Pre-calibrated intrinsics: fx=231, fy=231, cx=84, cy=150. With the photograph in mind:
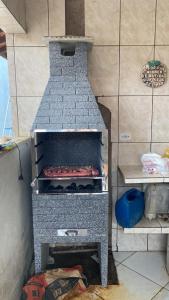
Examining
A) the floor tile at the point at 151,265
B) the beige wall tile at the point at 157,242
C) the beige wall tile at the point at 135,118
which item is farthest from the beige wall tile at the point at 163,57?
the floor tile at the point at 151,265

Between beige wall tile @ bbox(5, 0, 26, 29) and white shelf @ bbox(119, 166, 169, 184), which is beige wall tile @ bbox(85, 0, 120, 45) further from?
white shelf @ bbox(119, 166, 169, 184)

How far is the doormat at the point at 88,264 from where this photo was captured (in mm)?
1639

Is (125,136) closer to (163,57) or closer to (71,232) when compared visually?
(163,57)

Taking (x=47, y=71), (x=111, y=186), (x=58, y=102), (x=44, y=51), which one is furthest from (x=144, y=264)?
(x=44, y=51)

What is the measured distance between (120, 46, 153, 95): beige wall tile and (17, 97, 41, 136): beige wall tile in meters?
0.67

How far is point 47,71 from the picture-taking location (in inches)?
68.6

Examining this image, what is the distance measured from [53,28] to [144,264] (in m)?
1.92

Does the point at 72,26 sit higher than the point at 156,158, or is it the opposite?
the point at 72,26

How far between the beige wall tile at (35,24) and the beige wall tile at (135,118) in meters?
0.76

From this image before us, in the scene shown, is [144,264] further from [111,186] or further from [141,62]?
[141,62]

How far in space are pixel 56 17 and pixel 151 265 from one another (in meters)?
2.00

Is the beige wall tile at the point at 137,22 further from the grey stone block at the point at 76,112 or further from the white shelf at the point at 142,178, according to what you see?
the white shelf at the point at 142,178

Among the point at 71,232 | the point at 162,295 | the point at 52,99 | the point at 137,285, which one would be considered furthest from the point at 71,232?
the point at 52,99

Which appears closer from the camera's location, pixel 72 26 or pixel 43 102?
pixel 43 102
